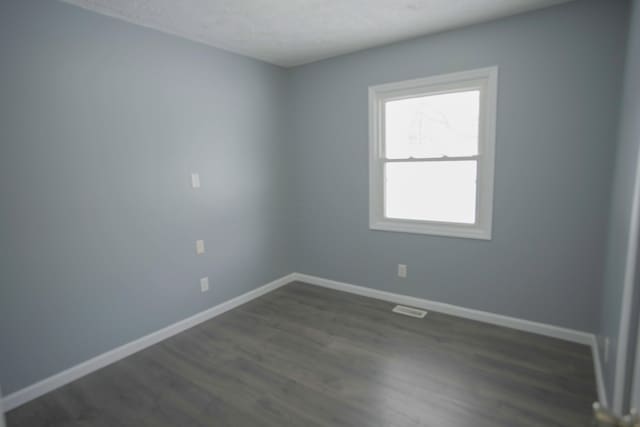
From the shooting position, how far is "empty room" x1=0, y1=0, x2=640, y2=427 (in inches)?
79.9

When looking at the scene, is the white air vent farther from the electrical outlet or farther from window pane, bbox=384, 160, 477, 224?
window pane, bbox=384, 160, 477, 224

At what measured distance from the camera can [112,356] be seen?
2518 millimetres

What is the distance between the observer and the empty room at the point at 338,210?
203 centimetres

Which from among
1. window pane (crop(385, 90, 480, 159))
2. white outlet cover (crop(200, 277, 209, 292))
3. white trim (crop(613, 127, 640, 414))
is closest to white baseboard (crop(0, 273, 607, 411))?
white outlet cover (crop(200, 277, 209, 292))

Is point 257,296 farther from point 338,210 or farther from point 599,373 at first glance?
point 599,373

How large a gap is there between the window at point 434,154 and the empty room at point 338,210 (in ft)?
0.06

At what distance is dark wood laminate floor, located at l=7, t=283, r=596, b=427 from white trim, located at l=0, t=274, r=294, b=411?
2.4 inches

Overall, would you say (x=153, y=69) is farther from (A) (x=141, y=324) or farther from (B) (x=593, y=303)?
(B) (x=593, y=303)

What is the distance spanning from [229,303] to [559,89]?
337 centimetres

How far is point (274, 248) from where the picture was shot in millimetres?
3934

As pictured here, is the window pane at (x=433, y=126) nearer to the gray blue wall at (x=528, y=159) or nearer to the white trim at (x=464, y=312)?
the gray blue wall at (x=528, y=159)

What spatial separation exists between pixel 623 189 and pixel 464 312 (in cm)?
163

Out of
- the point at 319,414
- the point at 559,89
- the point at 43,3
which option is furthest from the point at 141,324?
the point at 559,89

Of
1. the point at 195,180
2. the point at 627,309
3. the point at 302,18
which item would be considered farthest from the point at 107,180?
the point at 627,309
